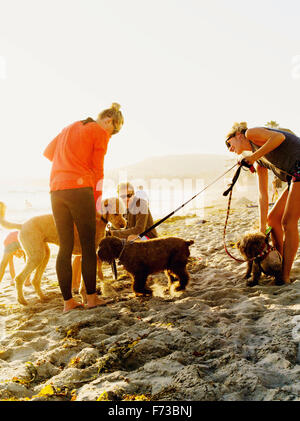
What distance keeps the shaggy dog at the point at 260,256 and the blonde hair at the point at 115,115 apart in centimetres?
224

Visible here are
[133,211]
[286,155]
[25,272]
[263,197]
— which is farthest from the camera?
A: [133,211]

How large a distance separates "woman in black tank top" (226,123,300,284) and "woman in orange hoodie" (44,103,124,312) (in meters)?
1.57

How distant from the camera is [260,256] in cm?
400

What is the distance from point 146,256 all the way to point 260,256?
1.54m

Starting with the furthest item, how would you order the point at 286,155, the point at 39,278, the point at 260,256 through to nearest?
the point at 39,278 < the point at 260,256 < the point at 286,155

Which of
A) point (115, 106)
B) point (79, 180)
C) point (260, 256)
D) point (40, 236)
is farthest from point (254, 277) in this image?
point (40, 236)

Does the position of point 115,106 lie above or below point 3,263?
above

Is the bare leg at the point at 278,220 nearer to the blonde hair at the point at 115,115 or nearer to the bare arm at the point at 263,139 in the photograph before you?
the bare arm at the point at 263,139

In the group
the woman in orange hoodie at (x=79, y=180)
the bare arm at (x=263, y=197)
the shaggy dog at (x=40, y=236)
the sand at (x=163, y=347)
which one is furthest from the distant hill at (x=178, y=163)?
the sand at (x=163, y=347)

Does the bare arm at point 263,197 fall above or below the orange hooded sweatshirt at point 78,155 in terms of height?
below

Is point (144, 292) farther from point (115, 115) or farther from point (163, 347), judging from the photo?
point (115, 115)

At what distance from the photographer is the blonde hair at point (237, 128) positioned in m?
3.85

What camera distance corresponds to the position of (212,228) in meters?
9.20
